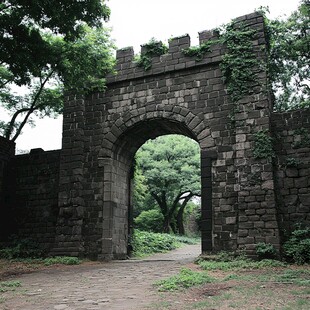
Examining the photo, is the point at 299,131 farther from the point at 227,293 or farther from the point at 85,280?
the point at 85,280

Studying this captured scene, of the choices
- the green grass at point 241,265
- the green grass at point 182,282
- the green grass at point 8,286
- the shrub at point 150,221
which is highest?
the shrub at point 150,221

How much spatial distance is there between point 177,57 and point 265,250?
6.31 metres

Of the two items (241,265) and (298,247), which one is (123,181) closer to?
(241,265)

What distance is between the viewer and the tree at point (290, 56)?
11312mm

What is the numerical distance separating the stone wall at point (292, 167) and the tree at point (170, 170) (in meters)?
15.2

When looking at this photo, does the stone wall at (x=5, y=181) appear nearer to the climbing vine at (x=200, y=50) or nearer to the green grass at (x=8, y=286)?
the green grass at (x=8, y=286)

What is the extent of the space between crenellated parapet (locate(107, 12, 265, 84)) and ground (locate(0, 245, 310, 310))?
19.8ft

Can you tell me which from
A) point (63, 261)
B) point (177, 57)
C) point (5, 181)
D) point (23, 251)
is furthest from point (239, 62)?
point (5, 181)

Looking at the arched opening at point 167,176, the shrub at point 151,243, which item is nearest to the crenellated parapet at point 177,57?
the shrub at point 151,243

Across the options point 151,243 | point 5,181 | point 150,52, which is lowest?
point 151,243

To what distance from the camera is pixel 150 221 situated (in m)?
27.5

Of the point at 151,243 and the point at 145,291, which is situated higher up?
the point at 151,243

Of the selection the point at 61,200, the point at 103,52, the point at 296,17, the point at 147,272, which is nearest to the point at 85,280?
the point at 147,272

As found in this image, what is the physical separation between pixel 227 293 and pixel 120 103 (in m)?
7.92
